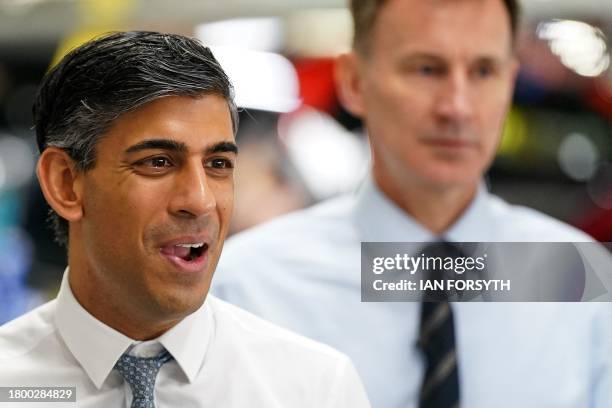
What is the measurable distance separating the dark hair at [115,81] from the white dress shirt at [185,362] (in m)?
0.30

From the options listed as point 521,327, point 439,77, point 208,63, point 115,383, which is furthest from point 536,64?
point 115,383

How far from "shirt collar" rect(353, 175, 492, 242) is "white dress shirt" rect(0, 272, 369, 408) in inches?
13.9

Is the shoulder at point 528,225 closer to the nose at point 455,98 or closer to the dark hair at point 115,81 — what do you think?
the nose at point 455,98

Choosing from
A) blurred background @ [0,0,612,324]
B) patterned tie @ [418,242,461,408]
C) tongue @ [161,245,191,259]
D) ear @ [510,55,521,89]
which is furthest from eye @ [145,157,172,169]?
ear @ [510,55,521,89]

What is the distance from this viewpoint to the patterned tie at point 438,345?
1.99 meters

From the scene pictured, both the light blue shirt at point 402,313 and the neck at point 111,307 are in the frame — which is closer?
the neck at point 111,307

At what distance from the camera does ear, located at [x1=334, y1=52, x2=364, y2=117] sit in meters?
2.04

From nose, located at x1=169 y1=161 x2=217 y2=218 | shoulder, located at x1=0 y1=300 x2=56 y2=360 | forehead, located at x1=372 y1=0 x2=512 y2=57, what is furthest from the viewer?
forehead, located at x1=372 y1=0 x2=512 y2=57

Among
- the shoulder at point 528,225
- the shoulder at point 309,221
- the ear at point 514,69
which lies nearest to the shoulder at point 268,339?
the shoulder at point 309,221

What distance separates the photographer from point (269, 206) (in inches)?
81.9

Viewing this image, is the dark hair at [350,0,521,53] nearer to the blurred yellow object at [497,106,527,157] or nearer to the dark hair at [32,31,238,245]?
the blurred yellow object at [497,106,527,157]

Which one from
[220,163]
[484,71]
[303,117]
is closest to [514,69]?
[484,71]

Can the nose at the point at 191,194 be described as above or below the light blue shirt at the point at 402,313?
above

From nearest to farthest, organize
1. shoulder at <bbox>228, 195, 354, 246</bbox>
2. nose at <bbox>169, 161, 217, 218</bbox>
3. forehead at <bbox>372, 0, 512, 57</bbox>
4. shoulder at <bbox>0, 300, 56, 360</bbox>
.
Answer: nose at <bbox>169, 161, 217, 218</bbox> → shoulder at <bbox>0, 300, 56, 360</bbox> → forehead at <bbox>372, 0, 512, 57</bbox> → shoulder at <bbox>228, 195, 354, 246</bbox>
